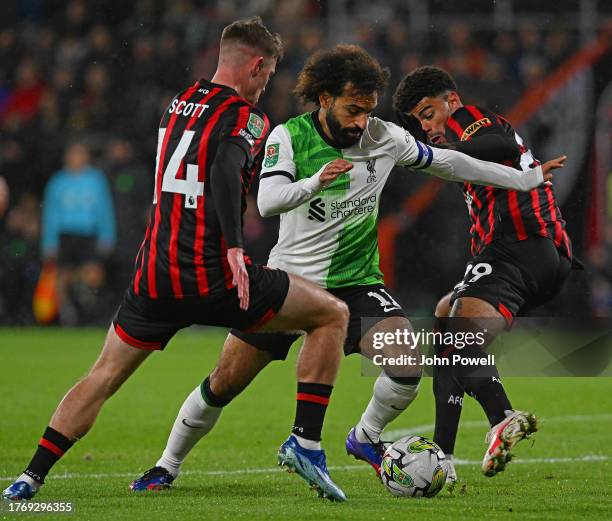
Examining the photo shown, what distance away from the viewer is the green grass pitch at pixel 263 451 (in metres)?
5.66

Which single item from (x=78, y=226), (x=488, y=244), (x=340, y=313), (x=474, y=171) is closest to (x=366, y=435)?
(x=340, y=313)

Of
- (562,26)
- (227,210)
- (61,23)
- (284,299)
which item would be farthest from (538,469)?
(61,23)

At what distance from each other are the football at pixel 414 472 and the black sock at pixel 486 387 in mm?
498

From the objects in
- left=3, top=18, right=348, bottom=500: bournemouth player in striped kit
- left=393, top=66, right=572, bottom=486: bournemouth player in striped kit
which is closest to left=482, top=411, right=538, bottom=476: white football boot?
left=393, top=66, right=572, bottom=486: bournemouth player in striped kit

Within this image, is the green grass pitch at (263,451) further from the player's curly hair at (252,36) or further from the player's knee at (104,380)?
the player's curly hair at (252,36)

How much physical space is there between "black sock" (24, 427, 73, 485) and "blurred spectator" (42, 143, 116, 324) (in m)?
11.1

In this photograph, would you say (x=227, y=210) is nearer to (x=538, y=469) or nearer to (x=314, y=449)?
(x=314, y=449)

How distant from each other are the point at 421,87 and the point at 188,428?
2355mm

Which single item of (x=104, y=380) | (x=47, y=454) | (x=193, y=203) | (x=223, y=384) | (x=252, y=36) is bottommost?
(x=47, y=454)

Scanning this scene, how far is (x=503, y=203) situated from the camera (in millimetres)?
7039

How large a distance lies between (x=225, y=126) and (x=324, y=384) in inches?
51.2

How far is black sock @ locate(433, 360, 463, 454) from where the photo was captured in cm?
680

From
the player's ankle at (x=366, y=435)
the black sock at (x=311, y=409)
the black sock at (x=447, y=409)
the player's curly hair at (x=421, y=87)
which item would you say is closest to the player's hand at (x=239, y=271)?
the black sock at (x=311, y=409)

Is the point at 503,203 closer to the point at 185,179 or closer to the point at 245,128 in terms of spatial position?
the point at 245,128
